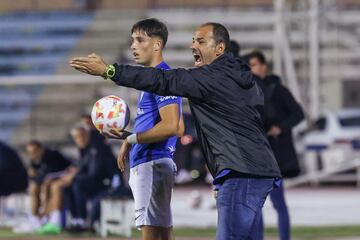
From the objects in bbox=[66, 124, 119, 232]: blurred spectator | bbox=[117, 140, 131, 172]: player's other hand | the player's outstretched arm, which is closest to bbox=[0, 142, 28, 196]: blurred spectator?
bbox=[66, 124, 119, 232]: blurred spectator

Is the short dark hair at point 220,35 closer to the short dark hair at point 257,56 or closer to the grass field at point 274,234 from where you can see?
the short dark hair at point 257,56

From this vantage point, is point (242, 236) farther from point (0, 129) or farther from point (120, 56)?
point (120, 56)

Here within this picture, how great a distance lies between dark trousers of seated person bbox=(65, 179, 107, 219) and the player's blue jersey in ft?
21.3

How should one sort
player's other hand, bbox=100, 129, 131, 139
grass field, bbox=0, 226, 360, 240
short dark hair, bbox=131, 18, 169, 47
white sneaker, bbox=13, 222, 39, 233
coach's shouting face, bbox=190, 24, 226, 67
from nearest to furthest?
1. coach's shouting face, bbox=190, 24, 226, 67
2. player's other hand, bbox=100, 129, 131, 139
3. short dark hair, bbox=131, 18, 169, 47
4. grass field, bbox=0, 226, 360, 240
5. white sneaker, bbox=13, 222, 39, 233

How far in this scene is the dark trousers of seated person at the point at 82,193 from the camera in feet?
48.9

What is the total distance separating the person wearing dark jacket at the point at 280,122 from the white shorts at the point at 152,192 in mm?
2752

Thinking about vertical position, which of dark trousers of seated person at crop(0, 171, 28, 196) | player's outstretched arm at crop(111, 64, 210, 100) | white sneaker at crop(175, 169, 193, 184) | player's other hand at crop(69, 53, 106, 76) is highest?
player's other hand at crop(69, 53, 106, 76)

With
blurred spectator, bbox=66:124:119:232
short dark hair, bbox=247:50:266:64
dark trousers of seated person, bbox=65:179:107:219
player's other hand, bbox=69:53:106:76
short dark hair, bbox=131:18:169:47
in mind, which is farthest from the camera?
dark trousers of seated person, bbox=65:179:107:219

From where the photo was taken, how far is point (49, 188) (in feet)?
52.4

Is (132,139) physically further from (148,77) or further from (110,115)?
(148,77)

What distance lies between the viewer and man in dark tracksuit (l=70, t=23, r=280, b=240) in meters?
7.14

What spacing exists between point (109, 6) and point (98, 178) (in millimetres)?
16812

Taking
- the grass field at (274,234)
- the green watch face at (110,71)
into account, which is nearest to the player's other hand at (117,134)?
the green watch face at (110,71)

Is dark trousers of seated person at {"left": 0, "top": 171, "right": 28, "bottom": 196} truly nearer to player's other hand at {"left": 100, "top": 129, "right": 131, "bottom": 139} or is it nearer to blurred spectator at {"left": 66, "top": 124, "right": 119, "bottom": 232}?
blurred spectator at {"left": 66, "top": 124, "right": 119, "bottom": 232}
